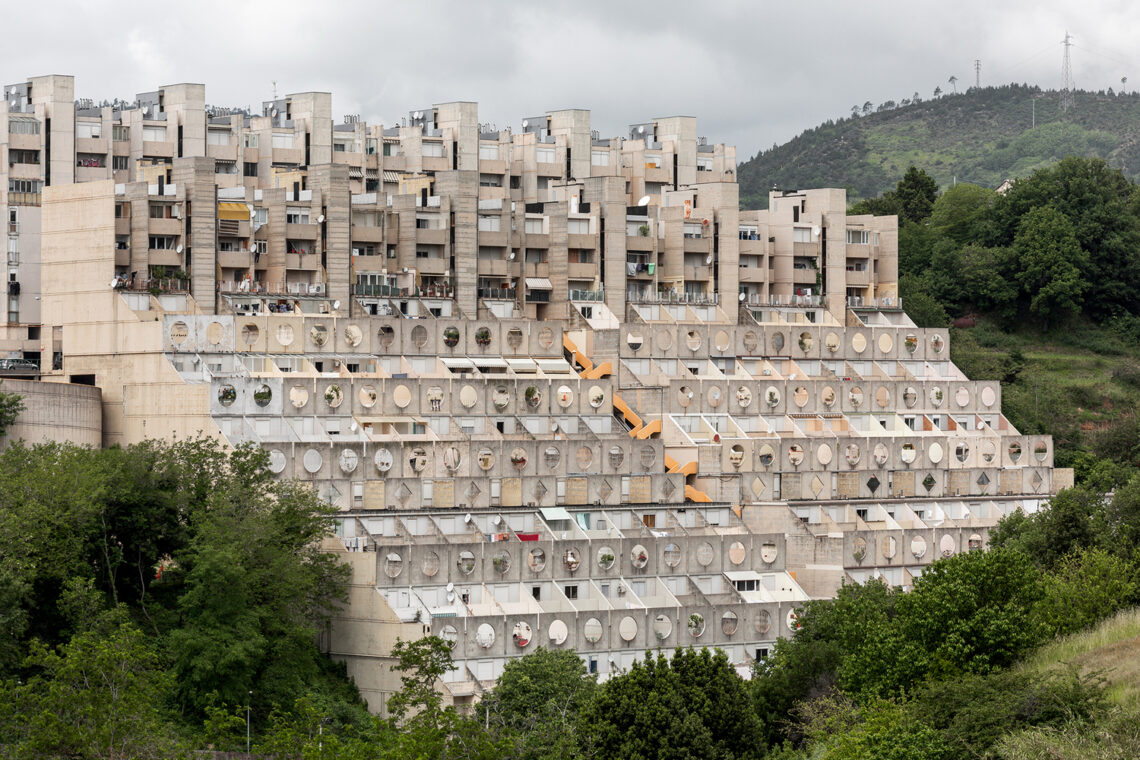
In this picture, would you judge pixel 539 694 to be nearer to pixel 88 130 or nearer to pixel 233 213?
pixel 233 213

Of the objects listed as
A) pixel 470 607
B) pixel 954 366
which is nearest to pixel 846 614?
pixel 470 607

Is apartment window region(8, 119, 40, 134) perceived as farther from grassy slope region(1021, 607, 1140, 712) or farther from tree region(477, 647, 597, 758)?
grassy slope region(1021, 607, 1140, 712)

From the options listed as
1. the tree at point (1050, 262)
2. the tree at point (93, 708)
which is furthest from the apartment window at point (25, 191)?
the tree at point (1050, 262)

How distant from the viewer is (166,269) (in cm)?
12431

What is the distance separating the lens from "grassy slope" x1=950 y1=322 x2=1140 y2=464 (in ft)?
504

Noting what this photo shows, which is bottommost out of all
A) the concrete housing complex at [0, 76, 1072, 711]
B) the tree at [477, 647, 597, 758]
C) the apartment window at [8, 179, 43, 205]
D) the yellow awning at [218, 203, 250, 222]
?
the tree at [477, 647, 597, 758]

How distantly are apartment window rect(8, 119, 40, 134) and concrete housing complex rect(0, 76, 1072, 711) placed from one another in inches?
6.0

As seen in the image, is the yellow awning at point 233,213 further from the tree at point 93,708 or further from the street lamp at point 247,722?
the tree at point 93,708

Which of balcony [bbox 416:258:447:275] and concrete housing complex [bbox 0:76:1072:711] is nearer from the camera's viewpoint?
concrete housing complex [bbox 0:76:1072:711]

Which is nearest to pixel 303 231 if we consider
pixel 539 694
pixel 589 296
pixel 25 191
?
pixel 589 296

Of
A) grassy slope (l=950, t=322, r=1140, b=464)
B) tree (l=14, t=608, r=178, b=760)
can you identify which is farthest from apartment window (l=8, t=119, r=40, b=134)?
grassy slope (l=950, t=322, r=1140, b=464)

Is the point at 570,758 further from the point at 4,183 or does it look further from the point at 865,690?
the point at 4,183

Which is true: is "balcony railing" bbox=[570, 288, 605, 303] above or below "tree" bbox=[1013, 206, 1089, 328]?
below

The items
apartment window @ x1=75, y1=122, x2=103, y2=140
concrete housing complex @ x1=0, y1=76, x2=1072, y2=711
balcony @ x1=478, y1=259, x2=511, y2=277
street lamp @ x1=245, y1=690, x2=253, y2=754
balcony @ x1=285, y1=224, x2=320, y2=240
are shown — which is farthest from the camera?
apartment window @ x1=75, y1=122, x2=103, y2=140
